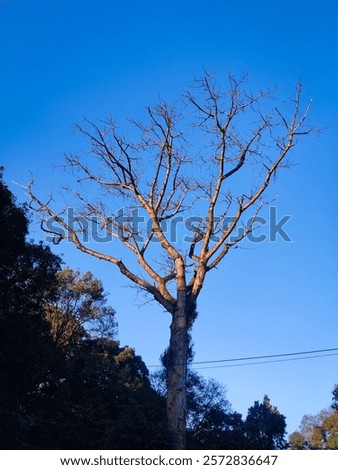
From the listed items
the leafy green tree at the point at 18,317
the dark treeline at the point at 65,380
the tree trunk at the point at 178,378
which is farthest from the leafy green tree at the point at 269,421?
the tree trunk at the point at 178,378

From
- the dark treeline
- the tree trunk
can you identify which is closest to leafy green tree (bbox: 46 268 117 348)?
→ the dark treeline

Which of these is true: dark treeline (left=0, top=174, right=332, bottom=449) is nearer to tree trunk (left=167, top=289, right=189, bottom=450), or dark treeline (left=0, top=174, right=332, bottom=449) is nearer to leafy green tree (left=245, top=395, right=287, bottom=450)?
tree trunk (left=167, top=289, right=189, bottom=450)

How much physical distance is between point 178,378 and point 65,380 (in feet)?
41.3

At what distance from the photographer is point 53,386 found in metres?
18.7

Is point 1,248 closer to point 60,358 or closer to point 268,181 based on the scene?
point 60,358

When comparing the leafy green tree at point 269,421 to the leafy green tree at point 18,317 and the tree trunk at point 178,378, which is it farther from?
the tree trunk at point 178,378

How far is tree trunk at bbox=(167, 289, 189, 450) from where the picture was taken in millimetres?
8531

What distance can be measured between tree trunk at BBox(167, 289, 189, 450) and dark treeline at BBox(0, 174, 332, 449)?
315 mm

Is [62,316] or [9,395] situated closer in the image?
[9,395]

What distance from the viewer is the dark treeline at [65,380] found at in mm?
11812

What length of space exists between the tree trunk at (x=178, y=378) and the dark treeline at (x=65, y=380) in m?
0.32
